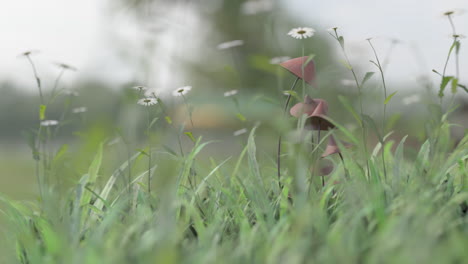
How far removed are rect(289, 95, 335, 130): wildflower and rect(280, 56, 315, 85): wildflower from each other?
0.06m

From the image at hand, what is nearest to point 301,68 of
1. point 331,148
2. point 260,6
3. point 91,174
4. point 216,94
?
point 331,148

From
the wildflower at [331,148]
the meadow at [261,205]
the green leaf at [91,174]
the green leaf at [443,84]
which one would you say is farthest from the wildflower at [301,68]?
the green leaf at [91,174]

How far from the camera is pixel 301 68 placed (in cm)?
132

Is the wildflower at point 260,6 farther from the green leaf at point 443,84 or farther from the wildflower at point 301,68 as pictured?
the green leaf at point 443,84

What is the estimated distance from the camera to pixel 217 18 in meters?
14.2

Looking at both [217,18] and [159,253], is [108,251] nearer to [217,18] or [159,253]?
[159,253]

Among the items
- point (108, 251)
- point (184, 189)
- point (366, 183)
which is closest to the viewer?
point (108, 251)

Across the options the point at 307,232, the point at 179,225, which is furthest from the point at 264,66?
the point at 179,225

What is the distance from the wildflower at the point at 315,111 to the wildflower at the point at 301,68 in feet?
0.21

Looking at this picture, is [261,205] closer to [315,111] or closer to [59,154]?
Answer: [315,111]

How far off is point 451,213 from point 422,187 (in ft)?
0.31

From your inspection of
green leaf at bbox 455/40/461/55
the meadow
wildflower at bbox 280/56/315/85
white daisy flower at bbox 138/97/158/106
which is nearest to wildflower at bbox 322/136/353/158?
the meadow

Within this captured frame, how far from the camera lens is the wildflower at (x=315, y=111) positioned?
1.34m

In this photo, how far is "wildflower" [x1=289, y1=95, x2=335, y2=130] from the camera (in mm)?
1338
